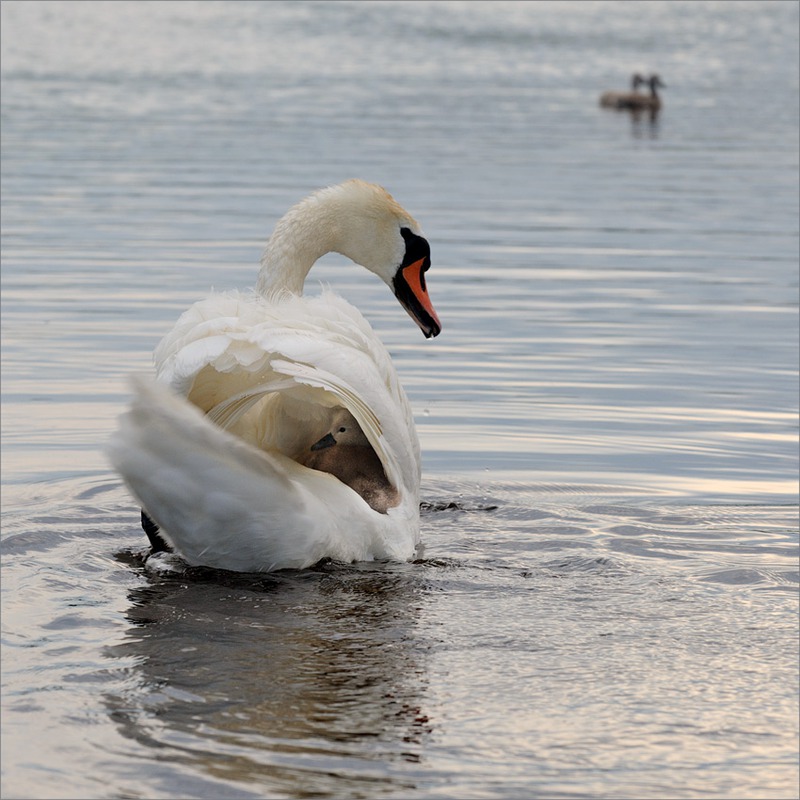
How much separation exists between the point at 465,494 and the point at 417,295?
0.93 meters

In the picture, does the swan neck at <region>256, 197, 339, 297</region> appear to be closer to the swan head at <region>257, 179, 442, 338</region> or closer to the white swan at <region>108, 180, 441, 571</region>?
the swan head at <region>257, 179, 442, 338</region>

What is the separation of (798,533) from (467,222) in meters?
8.97

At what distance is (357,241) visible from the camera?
752 centimetres

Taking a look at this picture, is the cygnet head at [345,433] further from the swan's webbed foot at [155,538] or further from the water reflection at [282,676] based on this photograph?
the swan's webbed foot at [155,538]

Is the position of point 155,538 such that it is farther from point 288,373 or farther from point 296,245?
point 296,245

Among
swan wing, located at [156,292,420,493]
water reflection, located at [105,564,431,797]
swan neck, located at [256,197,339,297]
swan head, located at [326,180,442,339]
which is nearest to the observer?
water reflection, located at [105,564,431,797]

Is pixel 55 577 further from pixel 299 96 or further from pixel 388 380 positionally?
pixel 299 96

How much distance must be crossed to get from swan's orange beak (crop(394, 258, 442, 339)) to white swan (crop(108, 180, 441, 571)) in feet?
3.71

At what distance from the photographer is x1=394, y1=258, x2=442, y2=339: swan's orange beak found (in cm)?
752

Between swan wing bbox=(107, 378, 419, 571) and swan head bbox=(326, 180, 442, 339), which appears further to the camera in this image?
swan head bbox=(326, 180, 442, 339)

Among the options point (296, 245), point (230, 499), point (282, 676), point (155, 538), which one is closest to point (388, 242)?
point (296, 245)

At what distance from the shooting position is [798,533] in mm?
6746

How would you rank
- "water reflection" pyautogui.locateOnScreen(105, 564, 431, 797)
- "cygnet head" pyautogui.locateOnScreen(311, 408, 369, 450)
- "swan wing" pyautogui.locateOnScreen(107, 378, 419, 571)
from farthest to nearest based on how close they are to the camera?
"cygnet head" pyautogui.locateOnScreen(311, 408, 369, 450)
"swan wing" pyautogui.locateOnScreen(107, 378, 419, 571)
"water reflection" pyautogui.locateOnScreen(105, 564, 431, 797)

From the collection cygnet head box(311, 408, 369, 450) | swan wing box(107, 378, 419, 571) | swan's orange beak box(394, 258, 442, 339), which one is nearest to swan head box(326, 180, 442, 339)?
swan's orange beak box(394, 258, 442, 339)
